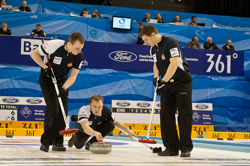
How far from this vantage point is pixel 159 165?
9.24ft

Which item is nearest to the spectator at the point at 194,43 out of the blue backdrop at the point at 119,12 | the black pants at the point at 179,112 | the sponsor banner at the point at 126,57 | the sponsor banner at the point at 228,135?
the sponsor banner at the point at 126,57

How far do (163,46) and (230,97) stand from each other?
9.68m

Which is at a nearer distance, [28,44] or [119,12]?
[28,44]

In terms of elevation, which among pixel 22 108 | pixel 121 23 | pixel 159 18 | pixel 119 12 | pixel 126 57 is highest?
pixel 119 12

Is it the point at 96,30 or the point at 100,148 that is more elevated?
the point at 96,30

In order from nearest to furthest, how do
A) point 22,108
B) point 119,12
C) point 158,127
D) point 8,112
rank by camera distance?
point 8,112 → point 22,108 → point 158,127 → point 119,12

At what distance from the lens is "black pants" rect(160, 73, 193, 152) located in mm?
3702

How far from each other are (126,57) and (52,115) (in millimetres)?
A: 8219

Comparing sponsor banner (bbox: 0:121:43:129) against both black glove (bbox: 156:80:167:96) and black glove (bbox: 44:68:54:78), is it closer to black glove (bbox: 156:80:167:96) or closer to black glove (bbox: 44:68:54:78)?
black glove (bbox: 44:68:54:78)

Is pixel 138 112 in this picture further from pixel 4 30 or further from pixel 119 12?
pixel 119 12

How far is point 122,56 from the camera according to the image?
12008 millimetres

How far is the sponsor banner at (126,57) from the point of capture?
35.8ft

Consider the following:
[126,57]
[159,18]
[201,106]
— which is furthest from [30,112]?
[159,18]

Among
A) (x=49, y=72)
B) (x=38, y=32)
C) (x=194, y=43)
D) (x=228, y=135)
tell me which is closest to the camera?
(x=49, y=72)
